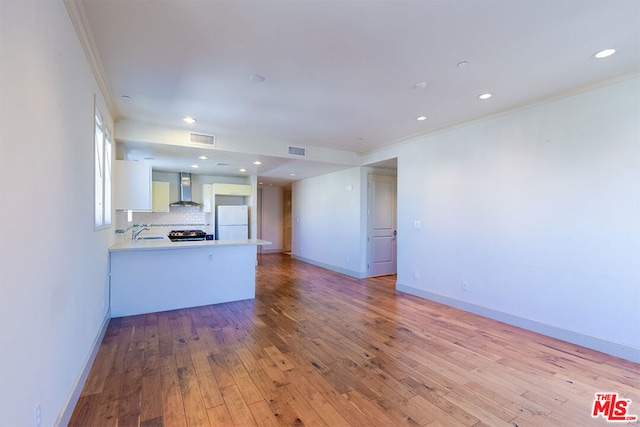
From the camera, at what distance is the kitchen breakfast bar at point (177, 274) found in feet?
12.5

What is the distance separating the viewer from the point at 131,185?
13.1ft

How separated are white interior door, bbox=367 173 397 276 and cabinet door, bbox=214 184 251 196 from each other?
3340 millimetres

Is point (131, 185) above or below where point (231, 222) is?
above

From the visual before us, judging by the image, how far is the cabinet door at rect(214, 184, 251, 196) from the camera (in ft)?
24.0

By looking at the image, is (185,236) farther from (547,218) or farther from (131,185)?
(547,218)

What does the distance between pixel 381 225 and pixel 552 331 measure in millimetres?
3616

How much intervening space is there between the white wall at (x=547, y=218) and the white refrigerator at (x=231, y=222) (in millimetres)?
4697

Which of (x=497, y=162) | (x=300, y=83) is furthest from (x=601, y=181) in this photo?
(x=300, y=83)

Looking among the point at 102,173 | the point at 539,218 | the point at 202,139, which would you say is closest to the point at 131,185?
the point at 102,173

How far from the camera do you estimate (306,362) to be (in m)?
2.62

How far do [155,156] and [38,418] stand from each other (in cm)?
451

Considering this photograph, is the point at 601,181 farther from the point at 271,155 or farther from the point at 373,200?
the point at 271,155

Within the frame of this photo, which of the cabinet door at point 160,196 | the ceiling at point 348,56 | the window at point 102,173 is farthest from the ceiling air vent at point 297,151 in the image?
the cabinet door at point 160,196

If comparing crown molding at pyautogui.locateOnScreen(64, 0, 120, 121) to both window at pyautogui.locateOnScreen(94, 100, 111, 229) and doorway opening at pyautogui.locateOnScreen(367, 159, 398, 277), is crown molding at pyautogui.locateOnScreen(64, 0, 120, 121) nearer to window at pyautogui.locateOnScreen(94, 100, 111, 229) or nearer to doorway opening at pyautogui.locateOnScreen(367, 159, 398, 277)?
window at pyautogui.locateOnScreen(94, 100, 111, 229)
